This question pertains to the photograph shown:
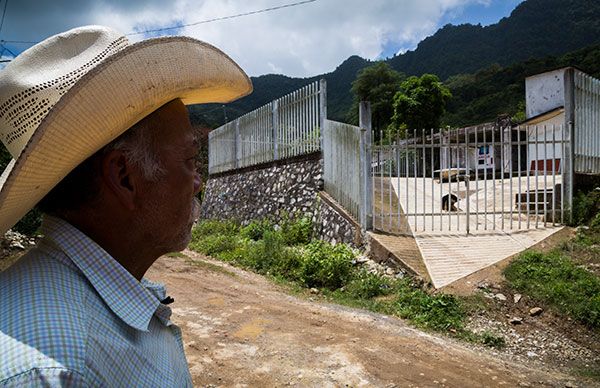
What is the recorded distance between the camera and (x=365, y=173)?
7250 millimetres

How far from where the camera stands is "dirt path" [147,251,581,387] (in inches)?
132

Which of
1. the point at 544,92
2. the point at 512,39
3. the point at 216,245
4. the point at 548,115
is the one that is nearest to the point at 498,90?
the point at 544,92

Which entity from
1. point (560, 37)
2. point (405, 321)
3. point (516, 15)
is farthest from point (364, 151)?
point (516, 15)

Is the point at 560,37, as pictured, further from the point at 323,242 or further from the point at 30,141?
the point at 30,141

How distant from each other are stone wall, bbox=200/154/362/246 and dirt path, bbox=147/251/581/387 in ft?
9.34

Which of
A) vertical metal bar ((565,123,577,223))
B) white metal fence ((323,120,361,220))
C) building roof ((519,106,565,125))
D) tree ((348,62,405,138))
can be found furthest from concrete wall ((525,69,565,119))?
tree ((348,62,405,138))

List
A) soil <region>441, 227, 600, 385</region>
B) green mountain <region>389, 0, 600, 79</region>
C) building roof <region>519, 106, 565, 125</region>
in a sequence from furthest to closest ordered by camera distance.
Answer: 1. green mountain <region>389, 0, 600, 79</region>
2. building roof <region>519, 106, 565, 125</region>
3. soil <region>441, 227, 600, 385</region>

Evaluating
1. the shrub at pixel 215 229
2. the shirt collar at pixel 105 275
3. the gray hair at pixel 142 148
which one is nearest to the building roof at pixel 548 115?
the shrub at pixel 215 229

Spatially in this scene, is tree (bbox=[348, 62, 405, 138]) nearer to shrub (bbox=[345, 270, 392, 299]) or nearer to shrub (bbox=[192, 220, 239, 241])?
shrub (bbox=[192, 220, 239, 241])

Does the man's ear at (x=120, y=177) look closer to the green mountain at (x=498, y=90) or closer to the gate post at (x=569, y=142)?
the gate post at (x=569, y=142)

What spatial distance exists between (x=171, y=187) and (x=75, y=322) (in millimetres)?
497

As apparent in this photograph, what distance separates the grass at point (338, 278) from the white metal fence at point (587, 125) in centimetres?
466

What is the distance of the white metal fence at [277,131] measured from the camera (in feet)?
31.5

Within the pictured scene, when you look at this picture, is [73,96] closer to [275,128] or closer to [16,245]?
[16,245]
